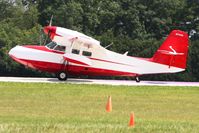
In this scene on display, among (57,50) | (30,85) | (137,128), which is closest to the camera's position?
(137,128)

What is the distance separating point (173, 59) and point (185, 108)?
13.7 meters

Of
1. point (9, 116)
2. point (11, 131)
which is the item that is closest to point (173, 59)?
point (9, 116)

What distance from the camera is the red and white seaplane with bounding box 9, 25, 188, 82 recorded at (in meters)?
31.3

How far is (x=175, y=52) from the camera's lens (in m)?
32.4

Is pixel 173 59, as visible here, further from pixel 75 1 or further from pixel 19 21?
pixel 75 1

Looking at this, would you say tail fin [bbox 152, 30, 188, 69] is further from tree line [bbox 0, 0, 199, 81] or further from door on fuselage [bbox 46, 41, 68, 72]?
tree line [bbox 0, 0, 199, 81]

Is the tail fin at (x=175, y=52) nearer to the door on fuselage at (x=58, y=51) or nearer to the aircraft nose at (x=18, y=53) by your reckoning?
the door on fuselage at (x=58, y=51)

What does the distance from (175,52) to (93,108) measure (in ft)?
49.7

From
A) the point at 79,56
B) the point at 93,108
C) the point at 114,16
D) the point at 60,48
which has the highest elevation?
the point at 93,108

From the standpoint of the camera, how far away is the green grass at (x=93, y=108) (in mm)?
12539

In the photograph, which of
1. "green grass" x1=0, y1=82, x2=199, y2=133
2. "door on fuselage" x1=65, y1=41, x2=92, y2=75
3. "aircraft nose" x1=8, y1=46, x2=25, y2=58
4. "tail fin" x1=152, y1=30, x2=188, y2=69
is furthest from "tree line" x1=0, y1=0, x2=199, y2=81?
"green grass" x1=0, y1=82, x2=199, y2=133

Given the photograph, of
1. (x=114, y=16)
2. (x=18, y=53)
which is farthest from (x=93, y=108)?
(x=114, y=16)

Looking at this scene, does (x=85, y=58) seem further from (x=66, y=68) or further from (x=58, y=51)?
(x=58, y=51)

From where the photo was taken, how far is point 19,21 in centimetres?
5506
